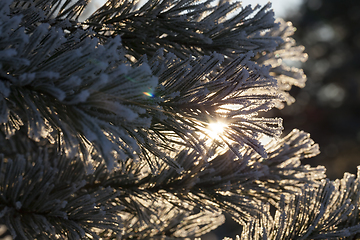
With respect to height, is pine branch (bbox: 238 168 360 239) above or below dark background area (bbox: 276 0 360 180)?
below

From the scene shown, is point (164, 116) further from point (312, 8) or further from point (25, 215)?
point (312, 8)

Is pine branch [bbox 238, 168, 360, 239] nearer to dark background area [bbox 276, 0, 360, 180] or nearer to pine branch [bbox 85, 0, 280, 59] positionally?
pine branch [bbox 85, 0, 280, 59]

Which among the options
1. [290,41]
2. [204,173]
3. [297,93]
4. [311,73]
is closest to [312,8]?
[311,73]

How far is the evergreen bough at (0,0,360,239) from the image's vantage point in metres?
0.51

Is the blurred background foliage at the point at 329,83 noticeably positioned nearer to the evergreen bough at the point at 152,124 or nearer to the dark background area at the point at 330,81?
the dark background area at the point at 330,81

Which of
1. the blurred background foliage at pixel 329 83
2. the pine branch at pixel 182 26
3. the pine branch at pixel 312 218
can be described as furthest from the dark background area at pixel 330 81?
the pine branch at pixel 182 26

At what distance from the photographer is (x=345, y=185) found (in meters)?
1.04

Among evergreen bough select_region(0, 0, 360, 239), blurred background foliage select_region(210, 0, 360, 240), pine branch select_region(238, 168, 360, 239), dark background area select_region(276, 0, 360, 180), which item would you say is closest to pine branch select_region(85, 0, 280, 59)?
evergreen bough select_region(0, 0, 360, 239)

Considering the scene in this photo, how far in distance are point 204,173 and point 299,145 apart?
0.40 m

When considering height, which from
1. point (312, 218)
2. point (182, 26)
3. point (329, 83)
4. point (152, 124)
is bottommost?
point (312, 218)

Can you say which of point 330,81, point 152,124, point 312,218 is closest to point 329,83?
point 330,81

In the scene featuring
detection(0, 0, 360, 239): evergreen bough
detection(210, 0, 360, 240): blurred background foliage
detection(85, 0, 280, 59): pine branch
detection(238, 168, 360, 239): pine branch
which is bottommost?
detection(238, 168, 360, 239): pine branch

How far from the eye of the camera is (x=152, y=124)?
27.9 inches

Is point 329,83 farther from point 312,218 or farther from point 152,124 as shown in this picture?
point 152,124
